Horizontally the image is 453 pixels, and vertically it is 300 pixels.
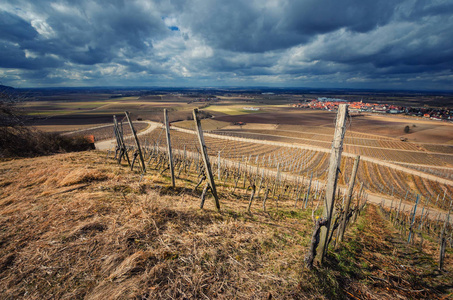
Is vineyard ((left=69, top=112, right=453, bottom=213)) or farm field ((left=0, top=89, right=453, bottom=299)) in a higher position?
farm field ((left=0, top=89, right=453, bottom=299))

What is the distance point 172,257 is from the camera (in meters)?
3.81

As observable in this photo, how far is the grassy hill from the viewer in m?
3.21

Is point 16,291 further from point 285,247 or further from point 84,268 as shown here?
point 285,247

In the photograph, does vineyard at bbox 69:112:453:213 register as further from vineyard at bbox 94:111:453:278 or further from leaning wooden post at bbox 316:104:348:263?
leaning wooden post at bbox 316:104:348:263

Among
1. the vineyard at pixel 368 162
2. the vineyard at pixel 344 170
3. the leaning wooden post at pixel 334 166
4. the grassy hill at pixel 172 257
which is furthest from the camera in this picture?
the vineyard at pixel 368 162

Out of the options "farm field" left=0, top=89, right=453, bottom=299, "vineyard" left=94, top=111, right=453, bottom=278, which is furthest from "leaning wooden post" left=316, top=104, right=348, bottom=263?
"vineyard" left=94, top=111, right=453, bottom=278

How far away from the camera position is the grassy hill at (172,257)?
321 centimetres

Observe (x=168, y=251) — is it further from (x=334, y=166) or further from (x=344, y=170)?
(x=344, y=170)

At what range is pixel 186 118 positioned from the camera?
85.1 meters

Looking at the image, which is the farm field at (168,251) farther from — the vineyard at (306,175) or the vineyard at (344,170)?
the vineyard at (344,170)

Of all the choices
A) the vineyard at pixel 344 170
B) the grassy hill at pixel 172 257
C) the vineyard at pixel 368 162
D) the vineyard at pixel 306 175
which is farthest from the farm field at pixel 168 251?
the vineyard at pixel 344 170

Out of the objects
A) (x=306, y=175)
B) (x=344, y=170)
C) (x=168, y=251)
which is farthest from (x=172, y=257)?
(x=344, y=170)

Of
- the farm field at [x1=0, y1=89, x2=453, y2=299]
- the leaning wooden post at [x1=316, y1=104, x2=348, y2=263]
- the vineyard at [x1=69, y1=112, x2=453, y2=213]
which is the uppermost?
the leaning wooden post at [x1=316, y1=104, x2=348, y2=263]

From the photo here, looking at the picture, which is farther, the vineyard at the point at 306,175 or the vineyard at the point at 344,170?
the vineyard at the point at 344,170
